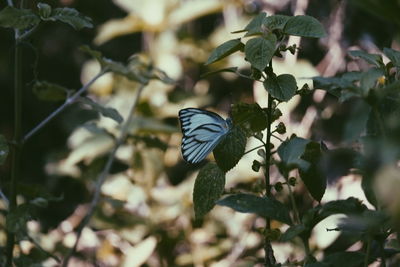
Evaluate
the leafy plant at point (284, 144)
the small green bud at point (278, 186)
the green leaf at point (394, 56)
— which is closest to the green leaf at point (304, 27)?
the leafy plant at point (284, 144)

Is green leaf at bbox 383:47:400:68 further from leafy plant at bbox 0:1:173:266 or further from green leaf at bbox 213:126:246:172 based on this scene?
leafy plant at bbox 0:1:173:266

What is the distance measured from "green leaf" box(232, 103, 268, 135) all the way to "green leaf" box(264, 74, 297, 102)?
4cm

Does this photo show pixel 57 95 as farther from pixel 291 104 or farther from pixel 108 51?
pixel 108 51

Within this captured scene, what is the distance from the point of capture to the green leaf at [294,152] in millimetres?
844

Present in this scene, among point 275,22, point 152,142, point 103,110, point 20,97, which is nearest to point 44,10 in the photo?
point 20,97

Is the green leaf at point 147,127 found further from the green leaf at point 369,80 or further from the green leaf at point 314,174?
the green leaf at point 369,80

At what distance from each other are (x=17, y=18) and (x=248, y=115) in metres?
0.45

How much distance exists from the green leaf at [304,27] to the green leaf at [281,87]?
0.06 meters

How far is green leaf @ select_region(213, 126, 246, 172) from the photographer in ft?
3.07

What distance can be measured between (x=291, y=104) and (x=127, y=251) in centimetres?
69

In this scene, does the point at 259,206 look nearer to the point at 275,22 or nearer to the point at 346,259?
the point at 346,259

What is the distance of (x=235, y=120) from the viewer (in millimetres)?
967

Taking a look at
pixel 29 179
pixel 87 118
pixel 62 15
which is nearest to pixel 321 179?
pixel 62 15

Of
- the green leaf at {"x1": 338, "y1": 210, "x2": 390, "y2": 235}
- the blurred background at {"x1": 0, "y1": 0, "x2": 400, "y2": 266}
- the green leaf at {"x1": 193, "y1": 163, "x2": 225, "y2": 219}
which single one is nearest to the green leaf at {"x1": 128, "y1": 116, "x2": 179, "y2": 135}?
the blurred background at {"x1": 0, "y1": 0, "x2": 400, "y2": 266}
